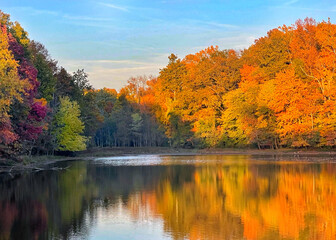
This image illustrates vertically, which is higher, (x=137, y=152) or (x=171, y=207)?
(x=137, y=152)

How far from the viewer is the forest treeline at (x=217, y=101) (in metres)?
52.8

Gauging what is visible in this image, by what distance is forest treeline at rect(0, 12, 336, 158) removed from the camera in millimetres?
52844

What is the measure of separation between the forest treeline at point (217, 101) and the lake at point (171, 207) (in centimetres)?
1356

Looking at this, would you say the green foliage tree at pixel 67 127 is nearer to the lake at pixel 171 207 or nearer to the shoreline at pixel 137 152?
the shoreline at pixel 137 152

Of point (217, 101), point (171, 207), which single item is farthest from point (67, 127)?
point (171, 207)

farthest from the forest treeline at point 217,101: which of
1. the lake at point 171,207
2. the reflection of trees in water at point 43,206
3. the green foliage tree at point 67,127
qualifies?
the lake at point 171,207

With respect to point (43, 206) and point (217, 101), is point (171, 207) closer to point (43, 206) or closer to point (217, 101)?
point (43, 206)

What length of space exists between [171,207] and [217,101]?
52.5 metres

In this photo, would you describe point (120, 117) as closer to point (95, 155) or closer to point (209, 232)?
point (95, 155)

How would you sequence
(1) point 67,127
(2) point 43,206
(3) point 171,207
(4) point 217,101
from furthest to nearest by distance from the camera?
(4) point 217,101, (1) point 67,127, (2) point 43,206, (3) point 171,207

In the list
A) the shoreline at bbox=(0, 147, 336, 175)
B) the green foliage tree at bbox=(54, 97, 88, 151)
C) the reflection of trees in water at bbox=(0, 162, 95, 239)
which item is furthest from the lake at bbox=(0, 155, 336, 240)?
the green foliage tree at bbox=(54, 97, 88, 151)

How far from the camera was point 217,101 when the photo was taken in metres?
69.1

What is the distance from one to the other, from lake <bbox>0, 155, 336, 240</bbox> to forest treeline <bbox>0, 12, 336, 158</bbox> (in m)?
13.6

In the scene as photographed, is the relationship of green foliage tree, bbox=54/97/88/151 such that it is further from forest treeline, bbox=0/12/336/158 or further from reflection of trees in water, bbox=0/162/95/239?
reflection of trees in water, bbox=0/162/95/239
